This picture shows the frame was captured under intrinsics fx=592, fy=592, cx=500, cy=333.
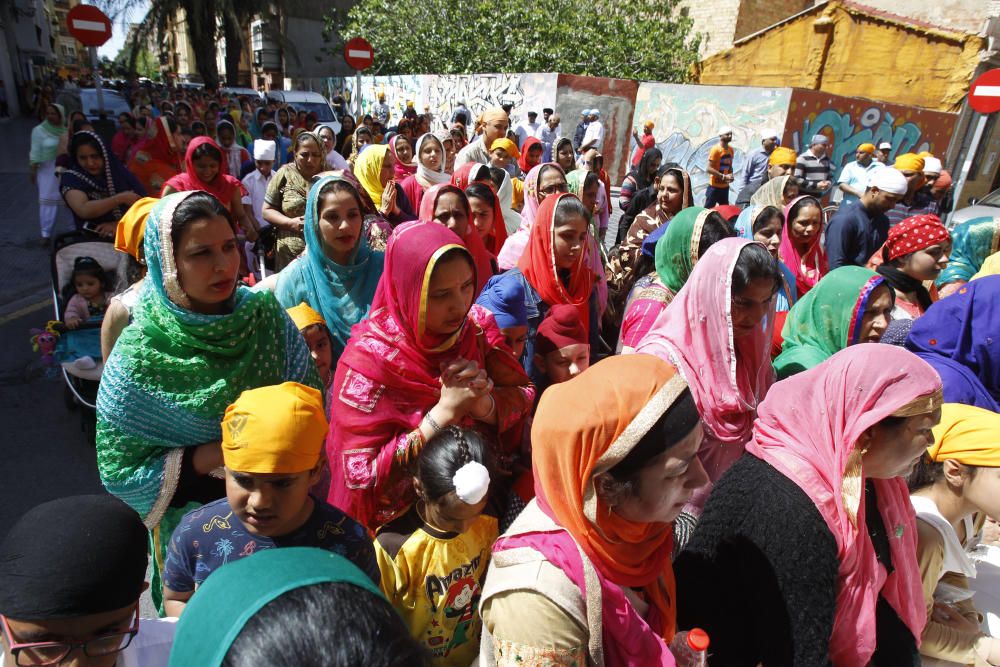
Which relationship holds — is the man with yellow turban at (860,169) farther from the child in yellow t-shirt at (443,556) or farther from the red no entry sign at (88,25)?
the red no entry sign at (88,25)

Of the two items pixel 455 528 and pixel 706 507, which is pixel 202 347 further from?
pixel 706 507

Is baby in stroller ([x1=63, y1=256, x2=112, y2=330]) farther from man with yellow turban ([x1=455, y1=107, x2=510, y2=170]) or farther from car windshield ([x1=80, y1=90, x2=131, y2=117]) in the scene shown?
car windshield ([x1=80, y1=90, x2=131, y2=117])

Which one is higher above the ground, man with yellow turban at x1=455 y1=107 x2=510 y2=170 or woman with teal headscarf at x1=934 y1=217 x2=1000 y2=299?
man with yellow turban at x1=455 y1=107 x2=510 y2=170

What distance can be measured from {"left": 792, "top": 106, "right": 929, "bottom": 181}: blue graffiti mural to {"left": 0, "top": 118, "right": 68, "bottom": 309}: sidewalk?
13.6 metres

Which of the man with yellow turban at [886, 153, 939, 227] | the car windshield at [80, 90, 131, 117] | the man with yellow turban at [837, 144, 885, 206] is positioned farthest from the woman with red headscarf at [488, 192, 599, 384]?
the car windshield at [80, 90, 131, 117]

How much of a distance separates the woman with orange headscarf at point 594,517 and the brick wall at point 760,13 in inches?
957

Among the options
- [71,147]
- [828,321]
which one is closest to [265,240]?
[71,147]

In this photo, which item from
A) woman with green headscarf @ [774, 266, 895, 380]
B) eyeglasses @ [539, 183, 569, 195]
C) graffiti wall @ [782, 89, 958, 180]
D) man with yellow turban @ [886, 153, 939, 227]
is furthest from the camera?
graffiti wall @ [782, 89, 958, 180]

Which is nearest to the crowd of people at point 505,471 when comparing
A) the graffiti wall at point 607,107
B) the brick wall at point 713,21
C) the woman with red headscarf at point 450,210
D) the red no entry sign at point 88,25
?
the woman with red headscarf at point 450,210

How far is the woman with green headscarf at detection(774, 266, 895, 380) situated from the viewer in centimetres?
280

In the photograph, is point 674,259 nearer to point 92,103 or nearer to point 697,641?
point 697,641

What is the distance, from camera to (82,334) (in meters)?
4.12

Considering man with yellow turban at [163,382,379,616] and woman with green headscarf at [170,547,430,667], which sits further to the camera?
man with yellow turban at [163,382,379,616]

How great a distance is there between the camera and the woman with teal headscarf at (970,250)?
455 centimetres
